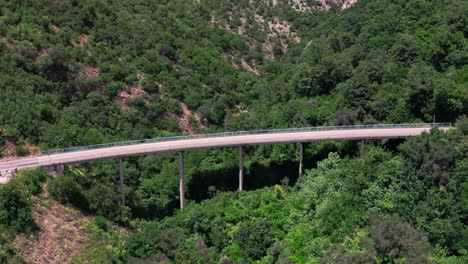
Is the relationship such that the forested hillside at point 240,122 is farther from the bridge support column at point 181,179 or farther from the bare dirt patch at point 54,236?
the bridge support column at point 181,179

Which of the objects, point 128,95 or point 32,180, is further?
point 128,95

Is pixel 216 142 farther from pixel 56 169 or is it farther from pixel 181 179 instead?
pixel 56 169

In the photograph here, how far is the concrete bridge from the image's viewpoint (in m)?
49.2

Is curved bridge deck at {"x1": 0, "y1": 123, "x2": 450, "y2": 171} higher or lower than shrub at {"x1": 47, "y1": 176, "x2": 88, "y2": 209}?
higher

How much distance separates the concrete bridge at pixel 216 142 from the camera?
161 ft

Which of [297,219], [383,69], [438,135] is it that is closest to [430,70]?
[383,69]

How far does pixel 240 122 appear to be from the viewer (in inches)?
2569

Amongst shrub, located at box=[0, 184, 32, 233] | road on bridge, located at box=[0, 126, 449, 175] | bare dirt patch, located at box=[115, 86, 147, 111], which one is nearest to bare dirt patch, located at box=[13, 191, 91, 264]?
shrub, located at box=[0, 184, 32, 233]

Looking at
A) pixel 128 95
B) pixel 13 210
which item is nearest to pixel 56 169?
pixel 13 210

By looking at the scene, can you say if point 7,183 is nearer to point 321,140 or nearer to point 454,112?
point 321,140

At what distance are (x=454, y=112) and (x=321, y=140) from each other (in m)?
16.8

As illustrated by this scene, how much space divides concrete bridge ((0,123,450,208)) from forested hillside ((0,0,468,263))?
68.6 inches

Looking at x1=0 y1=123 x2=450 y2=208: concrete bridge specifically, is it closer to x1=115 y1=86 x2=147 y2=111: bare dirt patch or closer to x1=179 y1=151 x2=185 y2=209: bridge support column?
x1=179 y1=151 x2=185 y2=209: bridge support column

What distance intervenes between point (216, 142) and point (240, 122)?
10.6 meters
